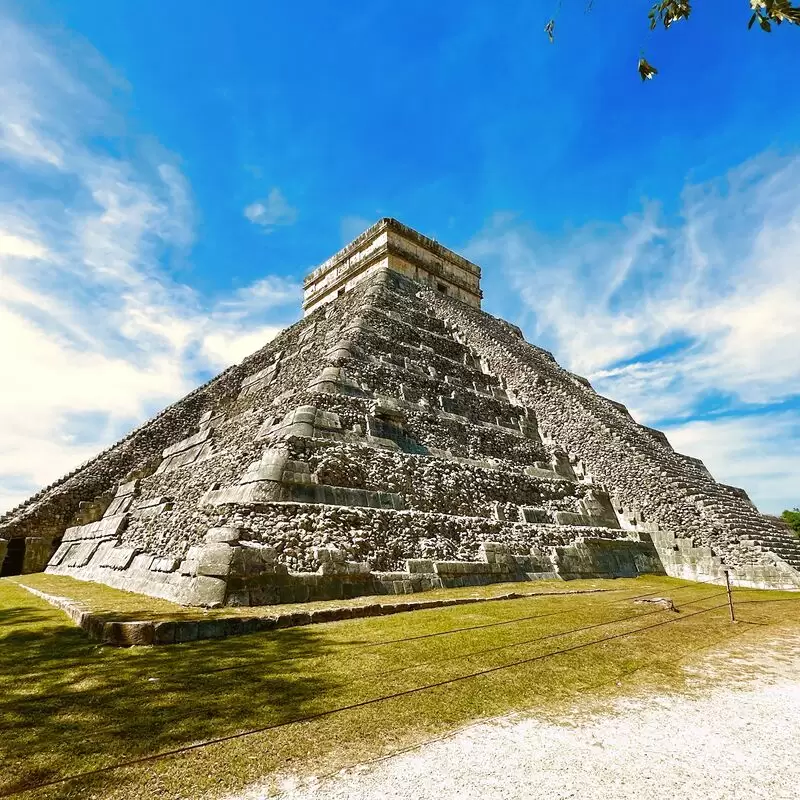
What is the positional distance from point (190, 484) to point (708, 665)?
31.2 feet

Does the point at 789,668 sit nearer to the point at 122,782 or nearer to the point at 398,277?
the point at 122,782

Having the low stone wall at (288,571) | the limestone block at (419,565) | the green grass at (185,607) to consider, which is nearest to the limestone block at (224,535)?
the low stone wall at (288,571)

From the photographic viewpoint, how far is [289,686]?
3656mm

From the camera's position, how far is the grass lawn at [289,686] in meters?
2.55

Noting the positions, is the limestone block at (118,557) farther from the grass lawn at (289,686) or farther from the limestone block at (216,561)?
the limestone block at (216,561)

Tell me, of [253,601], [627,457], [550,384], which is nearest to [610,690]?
[253,601]

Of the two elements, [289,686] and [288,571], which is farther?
[288,571]

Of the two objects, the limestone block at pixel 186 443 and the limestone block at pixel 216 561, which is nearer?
the limestone block at pixel 216 561

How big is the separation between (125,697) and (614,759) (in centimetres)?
320

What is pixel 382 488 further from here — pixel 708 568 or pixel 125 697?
pixel 708 568

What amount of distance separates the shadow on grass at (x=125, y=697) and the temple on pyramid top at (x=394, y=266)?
18.2 metres

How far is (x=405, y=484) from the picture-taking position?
31.7 feet

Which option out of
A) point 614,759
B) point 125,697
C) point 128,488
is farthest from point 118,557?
point 614,759

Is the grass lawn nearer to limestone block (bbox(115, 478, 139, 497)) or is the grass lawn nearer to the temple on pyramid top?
limestone block (bbox(115, 478, 139, 497))
